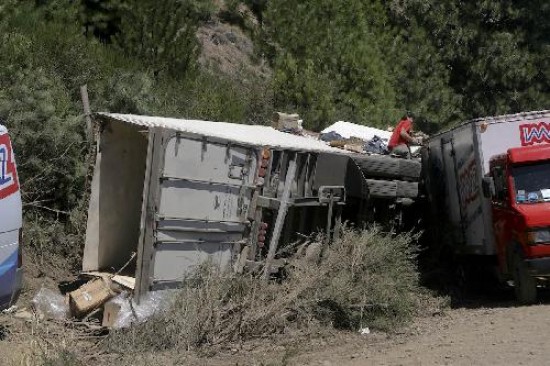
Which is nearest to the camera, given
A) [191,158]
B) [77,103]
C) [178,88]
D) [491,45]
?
[191,158]

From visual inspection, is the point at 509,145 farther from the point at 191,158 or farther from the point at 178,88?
the point at 178,88

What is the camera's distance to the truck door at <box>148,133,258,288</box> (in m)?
9.93

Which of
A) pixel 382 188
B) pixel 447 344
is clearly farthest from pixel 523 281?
pixel 447 344

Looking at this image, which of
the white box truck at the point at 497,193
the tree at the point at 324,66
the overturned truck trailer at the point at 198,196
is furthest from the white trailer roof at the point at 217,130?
the tree at the point at 324,66

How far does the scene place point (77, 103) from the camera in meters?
14.4

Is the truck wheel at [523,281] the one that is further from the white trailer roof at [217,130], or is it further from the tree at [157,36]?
the tree at [157,36]

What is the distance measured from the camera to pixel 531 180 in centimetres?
1251

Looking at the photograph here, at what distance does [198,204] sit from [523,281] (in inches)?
204

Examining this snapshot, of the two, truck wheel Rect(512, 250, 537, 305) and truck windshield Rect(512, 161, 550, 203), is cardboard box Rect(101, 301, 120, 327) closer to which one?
truck wheel Rect(512, 250, 537, 305)

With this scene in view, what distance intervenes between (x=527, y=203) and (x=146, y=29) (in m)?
9.92

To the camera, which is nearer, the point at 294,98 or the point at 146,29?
the point at 146,29

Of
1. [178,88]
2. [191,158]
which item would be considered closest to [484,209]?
[191,158]

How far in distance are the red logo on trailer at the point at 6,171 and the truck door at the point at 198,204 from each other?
6.49ft

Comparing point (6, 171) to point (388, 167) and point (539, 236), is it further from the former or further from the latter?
point (539, 236)
